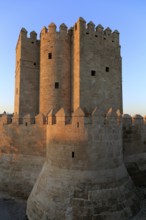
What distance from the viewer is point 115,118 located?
9.65 meters

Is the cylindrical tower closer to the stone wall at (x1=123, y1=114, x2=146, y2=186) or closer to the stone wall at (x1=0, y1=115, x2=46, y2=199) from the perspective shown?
the stone wall at (x1=0, y1=115, x2=46, y2=199)

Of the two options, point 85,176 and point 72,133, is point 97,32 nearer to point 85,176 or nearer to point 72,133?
point 72,133

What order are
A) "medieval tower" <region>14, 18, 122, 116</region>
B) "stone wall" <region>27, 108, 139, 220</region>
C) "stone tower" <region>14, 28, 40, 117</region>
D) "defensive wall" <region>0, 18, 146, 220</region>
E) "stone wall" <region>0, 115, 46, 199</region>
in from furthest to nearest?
"stone tower" <region>14, 28, 40, 117</region> → "medieval tower" <region>14, 18, 122, 116</region> → "stone wall" <region>0, 115, 46, 199</region> → "defensive wall" <region>0, 18, 146, 220</region> → "stone wall" <region>27, 108, 139, 220</region>

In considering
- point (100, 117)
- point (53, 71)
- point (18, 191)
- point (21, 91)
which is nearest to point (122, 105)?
point (53, 71)

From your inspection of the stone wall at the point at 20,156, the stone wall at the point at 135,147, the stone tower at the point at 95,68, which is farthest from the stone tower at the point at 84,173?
the stone tower at the point at 95,68

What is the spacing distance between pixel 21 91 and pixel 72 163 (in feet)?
30.1

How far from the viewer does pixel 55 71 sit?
14953 mm

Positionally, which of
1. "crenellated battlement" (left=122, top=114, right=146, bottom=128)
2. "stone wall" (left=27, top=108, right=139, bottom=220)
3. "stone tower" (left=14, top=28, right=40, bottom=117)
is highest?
"stone tower" (left=14, top=28, right=40, bottom=117)

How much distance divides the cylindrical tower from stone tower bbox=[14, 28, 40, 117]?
47.6 inches

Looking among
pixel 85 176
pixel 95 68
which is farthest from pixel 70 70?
pixel 85 176

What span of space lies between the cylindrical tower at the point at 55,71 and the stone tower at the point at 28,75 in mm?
1208

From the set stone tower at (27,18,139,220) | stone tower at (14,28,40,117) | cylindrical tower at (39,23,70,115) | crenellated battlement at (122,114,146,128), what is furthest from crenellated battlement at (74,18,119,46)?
stone tower at (27,18,139,220)

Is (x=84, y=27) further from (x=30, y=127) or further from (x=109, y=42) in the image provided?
(x=30, y=127)

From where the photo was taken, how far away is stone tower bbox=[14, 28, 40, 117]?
51.6 ft
